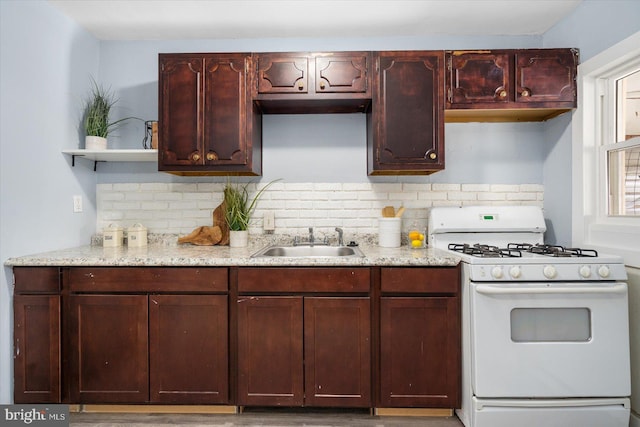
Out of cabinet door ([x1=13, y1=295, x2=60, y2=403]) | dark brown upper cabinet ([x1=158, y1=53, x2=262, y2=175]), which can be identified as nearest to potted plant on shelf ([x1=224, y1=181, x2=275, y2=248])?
dark brown upper cabinet ([x1=158, y1=53, x2=262, y2=175])

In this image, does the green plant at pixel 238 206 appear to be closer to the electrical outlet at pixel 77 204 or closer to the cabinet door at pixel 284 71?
the cabinet door at pixel 284 71

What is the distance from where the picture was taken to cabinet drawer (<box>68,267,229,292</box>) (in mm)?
2055

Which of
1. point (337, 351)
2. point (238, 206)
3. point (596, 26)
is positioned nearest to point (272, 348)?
point (337, 351)

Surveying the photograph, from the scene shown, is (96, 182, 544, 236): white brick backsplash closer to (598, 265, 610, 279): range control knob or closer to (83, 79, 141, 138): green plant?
(83, 79, 141, 138): green plant

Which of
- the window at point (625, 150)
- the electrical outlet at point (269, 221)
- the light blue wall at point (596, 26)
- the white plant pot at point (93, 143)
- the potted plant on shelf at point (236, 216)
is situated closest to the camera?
the light blue wall at point (596, 26)

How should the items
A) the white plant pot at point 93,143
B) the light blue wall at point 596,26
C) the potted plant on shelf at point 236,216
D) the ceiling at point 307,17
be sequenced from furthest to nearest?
the potted plant on shelf at point 236,216 → the white plant pot at point 93,143 → the ceiling at point 307,17 → the light blue wall at point 596,26

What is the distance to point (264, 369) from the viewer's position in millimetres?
2053

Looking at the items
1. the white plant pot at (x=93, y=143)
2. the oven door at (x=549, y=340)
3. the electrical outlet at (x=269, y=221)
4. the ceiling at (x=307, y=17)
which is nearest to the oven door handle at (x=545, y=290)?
the oven door at (x=549, y=340)

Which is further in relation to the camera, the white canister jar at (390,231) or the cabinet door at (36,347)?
the white canister jar at (390,231)

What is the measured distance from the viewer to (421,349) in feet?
6.69

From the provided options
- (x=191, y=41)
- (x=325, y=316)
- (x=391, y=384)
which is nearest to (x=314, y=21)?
(x=191, y=41)

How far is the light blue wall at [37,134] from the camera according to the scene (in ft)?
6.64

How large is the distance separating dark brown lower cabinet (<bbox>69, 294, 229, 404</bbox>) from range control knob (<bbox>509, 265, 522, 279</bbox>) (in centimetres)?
151

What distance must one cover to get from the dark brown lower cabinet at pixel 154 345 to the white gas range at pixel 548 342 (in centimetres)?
136
